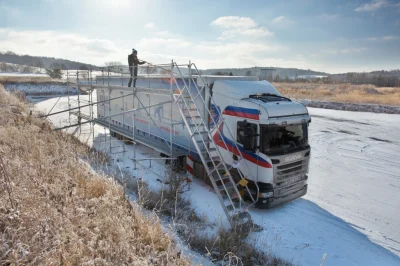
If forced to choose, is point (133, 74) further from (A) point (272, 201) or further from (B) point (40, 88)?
(B) point (40, 88)

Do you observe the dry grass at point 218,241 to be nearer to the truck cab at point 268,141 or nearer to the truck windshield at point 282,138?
the truck cab at point 268,141

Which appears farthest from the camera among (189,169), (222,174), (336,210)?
(189,169)

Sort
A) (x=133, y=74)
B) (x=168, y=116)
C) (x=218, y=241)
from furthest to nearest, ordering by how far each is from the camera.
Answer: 1. (x=133, y=74)
2. (x=168, y=116)
3. (x=218, y=241)

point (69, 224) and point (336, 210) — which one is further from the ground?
point (69, 224)

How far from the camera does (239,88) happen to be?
8.12 metres

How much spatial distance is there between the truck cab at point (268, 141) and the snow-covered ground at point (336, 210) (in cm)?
72

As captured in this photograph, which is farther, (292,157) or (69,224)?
(292,157)

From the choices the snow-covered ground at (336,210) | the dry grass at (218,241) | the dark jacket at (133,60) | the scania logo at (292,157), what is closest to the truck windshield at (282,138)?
the scania logo at (292,157)

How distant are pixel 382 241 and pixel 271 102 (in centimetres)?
428

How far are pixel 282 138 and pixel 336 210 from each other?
2.64m

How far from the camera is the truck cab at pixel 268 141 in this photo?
23.3ft

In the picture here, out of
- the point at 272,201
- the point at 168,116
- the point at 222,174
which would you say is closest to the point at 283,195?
the point at 272,201

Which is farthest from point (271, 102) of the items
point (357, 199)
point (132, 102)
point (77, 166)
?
point (132, 102)

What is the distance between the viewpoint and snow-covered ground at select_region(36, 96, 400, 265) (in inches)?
232
